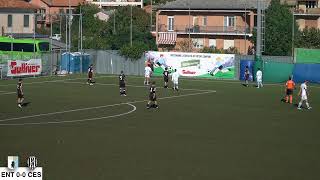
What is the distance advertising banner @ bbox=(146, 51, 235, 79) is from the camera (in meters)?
63.0

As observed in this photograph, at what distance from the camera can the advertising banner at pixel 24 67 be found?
192ft

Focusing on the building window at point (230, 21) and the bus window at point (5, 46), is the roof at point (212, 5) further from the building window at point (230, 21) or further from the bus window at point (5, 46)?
the bus window at point (5, 46)

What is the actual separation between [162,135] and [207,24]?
58658 millimetres

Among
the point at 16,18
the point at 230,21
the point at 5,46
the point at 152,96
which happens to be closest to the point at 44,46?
the point at 5,46

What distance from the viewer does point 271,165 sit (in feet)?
74.9

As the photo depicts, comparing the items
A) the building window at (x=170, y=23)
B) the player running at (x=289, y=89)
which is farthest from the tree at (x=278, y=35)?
the player running at (x=289, y=89)

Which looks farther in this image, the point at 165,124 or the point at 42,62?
the point at 42,62

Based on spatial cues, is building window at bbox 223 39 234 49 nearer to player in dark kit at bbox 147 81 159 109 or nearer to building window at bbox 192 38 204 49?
building window at bbox 192 38 204 49

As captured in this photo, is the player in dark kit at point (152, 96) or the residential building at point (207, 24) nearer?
the player in dark kit at point (152, 96)

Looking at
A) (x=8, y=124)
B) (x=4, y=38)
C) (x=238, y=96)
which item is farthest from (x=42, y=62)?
(x=8, y=124)

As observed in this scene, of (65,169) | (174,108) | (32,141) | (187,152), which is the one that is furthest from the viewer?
(174,108)

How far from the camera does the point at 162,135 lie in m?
28.9

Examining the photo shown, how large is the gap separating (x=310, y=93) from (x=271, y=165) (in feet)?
94.2

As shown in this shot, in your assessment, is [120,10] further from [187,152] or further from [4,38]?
[187,152]
